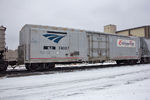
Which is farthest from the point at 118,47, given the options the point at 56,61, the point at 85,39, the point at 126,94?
the point at 126,94

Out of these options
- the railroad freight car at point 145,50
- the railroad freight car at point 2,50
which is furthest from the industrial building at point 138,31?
the railroad freight car at point 2,50

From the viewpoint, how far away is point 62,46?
1189 centimetres

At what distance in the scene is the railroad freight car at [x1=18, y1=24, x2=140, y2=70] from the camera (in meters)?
10.7

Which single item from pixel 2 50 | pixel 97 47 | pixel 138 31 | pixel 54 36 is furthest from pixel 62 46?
pixel 138 31

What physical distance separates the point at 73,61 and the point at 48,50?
8.89ft

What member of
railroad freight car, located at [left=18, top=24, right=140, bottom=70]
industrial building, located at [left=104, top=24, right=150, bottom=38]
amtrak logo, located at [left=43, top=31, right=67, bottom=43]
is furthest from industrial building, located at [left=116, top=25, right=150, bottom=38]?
amtrak logo, located at [left=43, top=31, right=67, bottom=43]

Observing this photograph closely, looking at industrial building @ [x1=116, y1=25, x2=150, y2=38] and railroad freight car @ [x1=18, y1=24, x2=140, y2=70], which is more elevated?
industrial building @ [x1=116, y1=25, x2=150, y2=38]

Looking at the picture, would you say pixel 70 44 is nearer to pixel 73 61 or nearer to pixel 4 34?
pixel 73 61

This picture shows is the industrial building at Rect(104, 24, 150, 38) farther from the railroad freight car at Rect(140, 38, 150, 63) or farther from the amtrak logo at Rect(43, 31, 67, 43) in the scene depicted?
the amtrak logo at Rect(43, 31, 67, 43)

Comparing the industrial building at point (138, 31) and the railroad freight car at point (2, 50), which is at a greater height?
the industrial building at point (138, 31)

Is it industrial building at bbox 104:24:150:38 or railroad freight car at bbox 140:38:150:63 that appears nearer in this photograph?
railroad freight car at bbox 140:38:150:63

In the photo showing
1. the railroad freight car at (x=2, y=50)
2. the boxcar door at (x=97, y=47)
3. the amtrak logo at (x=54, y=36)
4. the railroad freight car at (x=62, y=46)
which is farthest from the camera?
the boxcar door at (x=97, y=47)

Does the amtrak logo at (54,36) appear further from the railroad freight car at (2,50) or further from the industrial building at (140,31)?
the industrial building at (140,31)

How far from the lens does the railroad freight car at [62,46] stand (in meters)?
10.7
